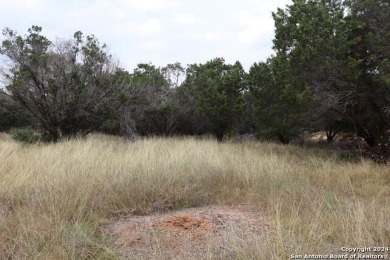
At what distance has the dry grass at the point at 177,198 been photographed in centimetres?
332

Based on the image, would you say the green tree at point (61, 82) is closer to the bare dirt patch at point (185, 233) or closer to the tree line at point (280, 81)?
the tree line at point (280, 81)

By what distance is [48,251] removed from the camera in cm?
328

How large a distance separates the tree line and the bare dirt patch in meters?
6.50

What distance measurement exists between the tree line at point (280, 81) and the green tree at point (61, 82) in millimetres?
34

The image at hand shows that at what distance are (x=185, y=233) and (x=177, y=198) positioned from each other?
122 cm

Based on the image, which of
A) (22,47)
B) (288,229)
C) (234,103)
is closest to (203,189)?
(288,229)

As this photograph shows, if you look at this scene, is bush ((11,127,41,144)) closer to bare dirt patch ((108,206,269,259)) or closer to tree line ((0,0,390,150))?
tree line ((0,0,390,150))

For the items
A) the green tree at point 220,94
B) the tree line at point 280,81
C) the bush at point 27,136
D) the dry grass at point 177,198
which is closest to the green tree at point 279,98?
the tree line at point 280,81

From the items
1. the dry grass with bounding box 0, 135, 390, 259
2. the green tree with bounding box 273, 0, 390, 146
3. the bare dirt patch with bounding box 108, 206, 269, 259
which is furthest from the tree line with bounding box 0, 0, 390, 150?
the bare dirt patch with bounding box 108, 206, 269, 259

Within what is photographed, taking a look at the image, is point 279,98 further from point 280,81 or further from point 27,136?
point 27,136

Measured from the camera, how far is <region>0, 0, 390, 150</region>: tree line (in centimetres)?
988

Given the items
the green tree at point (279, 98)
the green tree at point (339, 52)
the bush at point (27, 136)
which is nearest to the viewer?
the green tree at point (339, 52)

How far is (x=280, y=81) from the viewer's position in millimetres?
12758

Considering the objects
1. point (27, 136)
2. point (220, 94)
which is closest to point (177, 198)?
point (27, 136)
